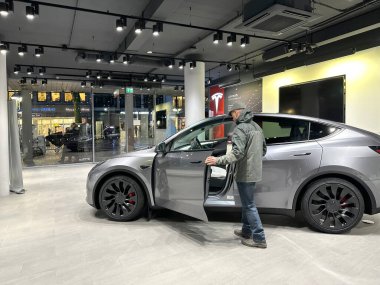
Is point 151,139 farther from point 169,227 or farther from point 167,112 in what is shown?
point 169,227

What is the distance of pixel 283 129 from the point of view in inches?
134

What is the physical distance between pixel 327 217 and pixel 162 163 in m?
1.94

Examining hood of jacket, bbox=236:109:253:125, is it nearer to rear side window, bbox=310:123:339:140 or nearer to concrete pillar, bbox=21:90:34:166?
rear side window, bbox=310:123:339:140

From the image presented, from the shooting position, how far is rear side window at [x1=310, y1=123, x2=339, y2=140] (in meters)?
3.19

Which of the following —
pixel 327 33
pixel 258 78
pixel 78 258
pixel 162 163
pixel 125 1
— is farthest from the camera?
pixel 258 78

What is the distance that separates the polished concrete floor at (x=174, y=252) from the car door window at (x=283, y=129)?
1052 mm

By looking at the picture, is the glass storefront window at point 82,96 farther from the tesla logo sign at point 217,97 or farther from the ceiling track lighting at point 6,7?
the ceiling track lighting at point 6,7

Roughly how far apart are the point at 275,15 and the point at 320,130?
1.98m

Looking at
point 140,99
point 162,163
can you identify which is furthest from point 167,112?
point 162,163

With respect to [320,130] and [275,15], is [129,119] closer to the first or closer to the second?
[275,15]

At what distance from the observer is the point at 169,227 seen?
3.49 m

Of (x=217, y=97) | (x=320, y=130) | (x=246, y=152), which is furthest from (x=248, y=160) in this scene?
(x=217, y=97)

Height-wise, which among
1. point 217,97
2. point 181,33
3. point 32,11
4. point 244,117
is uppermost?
point 181,33

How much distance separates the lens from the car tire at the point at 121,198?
360 cm
